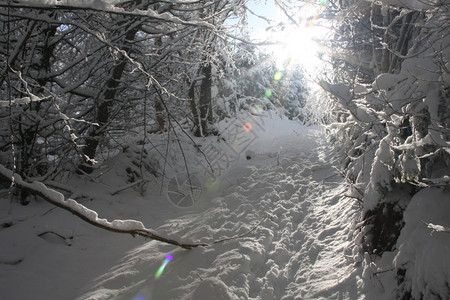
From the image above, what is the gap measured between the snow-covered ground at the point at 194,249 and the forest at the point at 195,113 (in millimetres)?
98

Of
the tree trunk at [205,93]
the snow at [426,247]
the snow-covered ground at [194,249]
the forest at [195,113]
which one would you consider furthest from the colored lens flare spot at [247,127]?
the snow at [426,247]

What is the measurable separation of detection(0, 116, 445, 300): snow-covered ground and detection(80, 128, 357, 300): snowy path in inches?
0.5

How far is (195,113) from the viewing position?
1089cm

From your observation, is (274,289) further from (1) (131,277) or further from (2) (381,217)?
(1) (131,277)

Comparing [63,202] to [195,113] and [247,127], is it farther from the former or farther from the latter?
[247,127]

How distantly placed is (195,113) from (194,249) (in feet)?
24.8

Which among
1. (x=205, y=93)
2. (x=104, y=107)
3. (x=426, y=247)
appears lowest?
(x=426, y=247)

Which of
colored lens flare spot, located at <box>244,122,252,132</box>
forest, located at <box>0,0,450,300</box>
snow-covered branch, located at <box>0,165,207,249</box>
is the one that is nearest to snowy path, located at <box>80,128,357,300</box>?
forest, located at <box>0,0,450,300</box>

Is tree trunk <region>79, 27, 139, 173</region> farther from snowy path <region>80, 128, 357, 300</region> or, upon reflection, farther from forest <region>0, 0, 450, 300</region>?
snowy path <region>80, 128, 357, 300</region>

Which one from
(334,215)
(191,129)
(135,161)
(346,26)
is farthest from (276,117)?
(334,215)

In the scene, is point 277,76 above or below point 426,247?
above

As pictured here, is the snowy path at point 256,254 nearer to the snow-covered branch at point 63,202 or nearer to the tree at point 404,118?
A: the tree at point 404,118

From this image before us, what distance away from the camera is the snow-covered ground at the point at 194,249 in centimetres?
307

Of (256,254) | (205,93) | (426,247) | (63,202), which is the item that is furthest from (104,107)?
(205,93)
